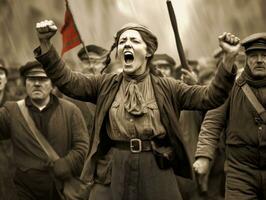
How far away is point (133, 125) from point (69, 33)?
9.74 ft

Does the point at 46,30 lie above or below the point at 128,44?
above

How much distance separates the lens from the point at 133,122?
18.3 ft

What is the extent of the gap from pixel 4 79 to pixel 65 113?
832 millimetres

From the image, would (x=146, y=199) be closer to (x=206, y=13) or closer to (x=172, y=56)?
(x=172, y=56)

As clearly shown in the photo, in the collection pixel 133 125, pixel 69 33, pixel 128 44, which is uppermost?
pixel 128 44

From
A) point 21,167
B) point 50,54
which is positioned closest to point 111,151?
point 50,54

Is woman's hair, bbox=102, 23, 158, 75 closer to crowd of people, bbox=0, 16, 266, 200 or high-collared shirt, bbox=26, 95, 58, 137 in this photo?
crowd of people, bbox=0, 16, 266, 200

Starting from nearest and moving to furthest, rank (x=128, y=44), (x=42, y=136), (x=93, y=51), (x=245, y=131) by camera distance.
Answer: (x=128, y=44)
(x=245, y=131)
(x=42, y=136)
(x=93, y=51)

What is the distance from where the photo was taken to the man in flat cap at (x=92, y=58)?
8672mm

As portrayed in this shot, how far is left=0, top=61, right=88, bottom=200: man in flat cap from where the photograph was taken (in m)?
7.78

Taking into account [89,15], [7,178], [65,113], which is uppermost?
[89,15]

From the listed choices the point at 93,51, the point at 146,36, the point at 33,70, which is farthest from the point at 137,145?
the point at 93,51

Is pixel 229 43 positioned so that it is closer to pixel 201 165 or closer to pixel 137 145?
pixel 137 145

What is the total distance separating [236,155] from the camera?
6.49m
